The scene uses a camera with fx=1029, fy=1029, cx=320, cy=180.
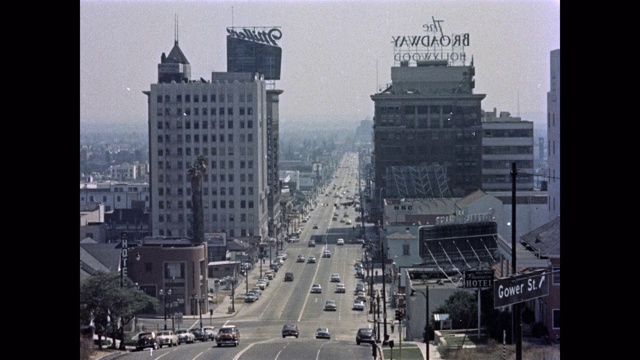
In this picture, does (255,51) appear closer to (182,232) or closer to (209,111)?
(209,111)

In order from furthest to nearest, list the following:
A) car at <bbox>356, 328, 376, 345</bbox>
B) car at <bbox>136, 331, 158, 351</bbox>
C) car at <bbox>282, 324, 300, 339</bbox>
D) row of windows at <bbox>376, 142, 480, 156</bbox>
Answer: row of windows at <bbox>376, 142, 480, 156</bbox>, car at <bbox>282, 324, 300, 339</bbox>, car at <bbox>356, 328, 376, 345</bbox>, car at <bbox>136, 331, 158, 351</bbox>

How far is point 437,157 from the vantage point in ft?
86.1

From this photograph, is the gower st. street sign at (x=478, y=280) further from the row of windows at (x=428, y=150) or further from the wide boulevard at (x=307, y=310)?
the row of windows at (x=428, y=150)

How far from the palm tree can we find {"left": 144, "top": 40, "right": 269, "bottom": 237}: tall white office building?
1.49ft

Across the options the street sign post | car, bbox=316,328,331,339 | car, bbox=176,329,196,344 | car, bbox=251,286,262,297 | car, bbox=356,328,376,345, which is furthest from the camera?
car, bbox=251,286,262,297

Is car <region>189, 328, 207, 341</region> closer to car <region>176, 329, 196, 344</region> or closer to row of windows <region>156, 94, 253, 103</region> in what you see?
car <region>176, 329, 196, 344</region>

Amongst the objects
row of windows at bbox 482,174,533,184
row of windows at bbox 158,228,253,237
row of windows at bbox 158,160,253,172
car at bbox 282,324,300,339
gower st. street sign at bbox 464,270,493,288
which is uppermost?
row of windows at bbox 158,160,253,172

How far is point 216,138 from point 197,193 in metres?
1.20

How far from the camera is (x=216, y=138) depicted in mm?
18797

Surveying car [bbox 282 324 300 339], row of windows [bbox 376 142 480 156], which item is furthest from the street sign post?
row of windows [bbox 376 142 480 156]

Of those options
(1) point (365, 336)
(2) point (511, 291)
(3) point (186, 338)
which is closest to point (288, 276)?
(3) point (186, 338)

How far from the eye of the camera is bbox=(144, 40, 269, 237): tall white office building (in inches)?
710
